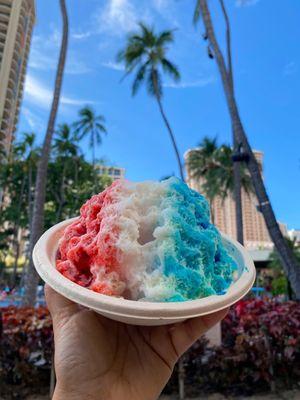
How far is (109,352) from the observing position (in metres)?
1.05

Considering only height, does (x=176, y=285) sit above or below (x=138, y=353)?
above

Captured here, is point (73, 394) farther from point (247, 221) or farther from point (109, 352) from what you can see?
point (247, 221)

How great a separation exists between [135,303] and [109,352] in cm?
35

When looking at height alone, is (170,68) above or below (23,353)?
above

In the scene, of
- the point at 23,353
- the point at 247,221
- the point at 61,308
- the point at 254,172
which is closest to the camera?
the point at 61,308

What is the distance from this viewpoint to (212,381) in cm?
413

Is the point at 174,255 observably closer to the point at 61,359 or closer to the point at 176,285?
the point at 176,285

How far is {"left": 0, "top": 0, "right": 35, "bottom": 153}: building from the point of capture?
148 ft

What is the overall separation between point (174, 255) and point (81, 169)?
24.3 m

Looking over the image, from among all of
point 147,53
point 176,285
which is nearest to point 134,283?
point 176,285

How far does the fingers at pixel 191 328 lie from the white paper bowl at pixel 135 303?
6.5 inches

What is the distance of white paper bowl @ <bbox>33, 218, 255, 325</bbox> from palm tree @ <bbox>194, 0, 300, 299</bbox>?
542cm

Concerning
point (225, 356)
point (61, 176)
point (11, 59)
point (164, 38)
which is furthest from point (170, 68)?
point (11, 59)

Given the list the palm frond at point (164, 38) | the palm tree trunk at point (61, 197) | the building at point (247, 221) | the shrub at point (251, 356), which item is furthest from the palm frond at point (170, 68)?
the building at point (247, 221)
